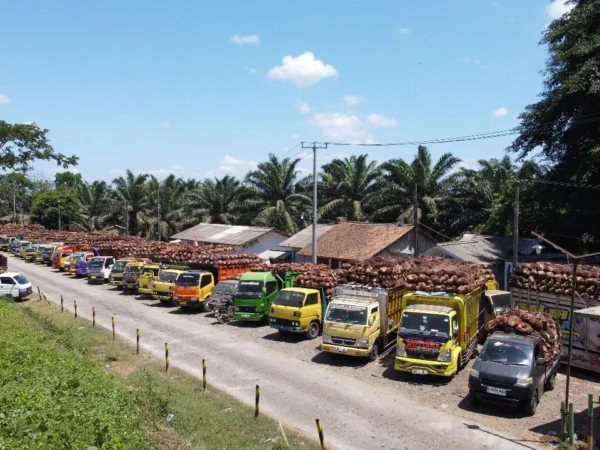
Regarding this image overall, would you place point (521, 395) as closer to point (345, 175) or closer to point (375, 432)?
point (375, 432)

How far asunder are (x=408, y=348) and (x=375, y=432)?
4279mm

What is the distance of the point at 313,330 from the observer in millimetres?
21672

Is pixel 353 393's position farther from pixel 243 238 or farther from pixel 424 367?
pixel 243 238

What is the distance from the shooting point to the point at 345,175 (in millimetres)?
45125

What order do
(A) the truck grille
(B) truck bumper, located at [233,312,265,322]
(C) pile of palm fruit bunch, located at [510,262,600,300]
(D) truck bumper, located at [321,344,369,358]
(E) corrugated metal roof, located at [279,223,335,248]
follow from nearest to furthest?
(D) truck bumper, located at [321,344,369,358] < (A) the truck grille < (C) pile of palm fruit bunch, located at [510,262,600,300] < (B) truck bumper, located at [233,312,265,322] < (E) corrugated metal roof, located at [279,223,335,248]

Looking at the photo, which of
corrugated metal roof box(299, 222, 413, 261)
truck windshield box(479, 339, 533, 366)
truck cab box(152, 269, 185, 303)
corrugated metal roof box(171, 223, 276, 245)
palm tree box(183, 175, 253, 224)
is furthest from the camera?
palm tree box(183, 175, 253, 224)

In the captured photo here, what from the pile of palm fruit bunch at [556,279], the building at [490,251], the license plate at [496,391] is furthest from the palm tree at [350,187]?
the license plate at [496,391]

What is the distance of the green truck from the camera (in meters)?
23.9

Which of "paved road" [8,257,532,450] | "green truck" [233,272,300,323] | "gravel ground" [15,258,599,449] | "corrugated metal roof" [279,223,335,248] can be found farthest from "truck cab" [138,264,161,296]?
"corrugated metal roof" [279,223,335,248]

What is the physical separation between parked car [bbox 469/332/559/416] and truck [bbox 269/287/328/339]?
26.5ft

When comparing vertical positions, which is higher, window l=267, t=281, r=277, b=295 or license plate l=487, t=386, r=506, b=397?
window l=267, t=281, r=277, b=295

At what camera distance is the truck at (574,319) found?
16.9 meters

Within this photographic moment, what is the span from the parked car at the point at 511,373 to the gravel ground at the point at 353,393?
44 cm

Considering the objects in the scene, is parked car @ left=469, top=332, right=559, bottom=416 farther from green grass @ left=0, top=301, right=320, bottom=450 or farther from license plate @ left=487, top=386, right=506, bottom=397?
green grass @ left=0, top=301, right=320, bottom=450
